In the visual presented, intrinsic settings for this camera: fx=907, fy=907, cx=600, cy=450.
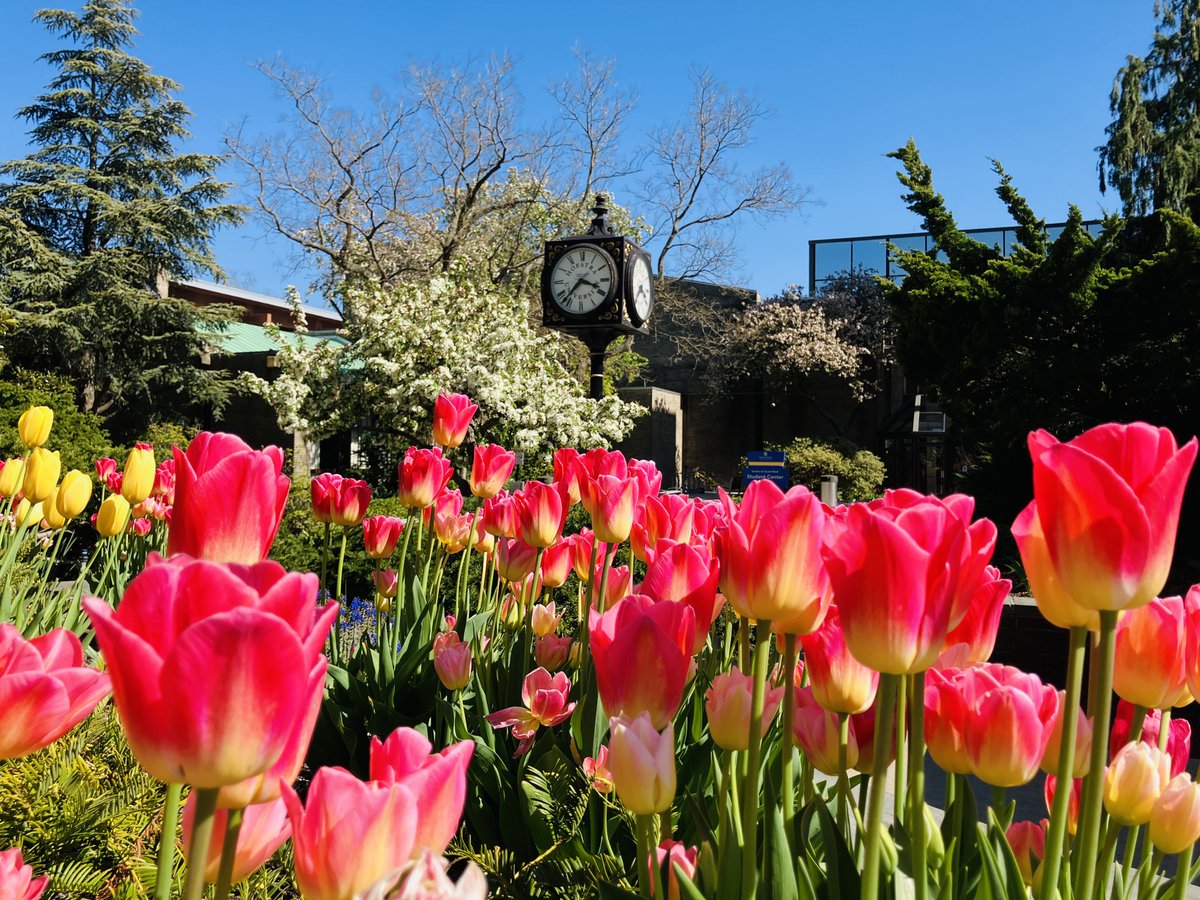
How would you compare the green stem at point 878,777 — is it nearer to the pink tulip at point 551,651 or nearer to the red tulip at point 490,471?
the pink tulip at point 551,651

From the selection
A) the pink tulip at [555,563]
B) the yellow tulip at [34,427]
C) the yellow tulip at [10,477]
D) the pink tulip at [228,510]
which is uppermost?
the yellow tulip at [34,427]

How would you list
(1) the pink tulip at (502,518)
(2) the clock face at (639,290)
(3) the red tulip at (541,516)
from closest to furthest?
1. (3) the red tulip at (541,516)
2. (1) the pink tulip at (502,518)
3. (2) the clock face at (639,290)

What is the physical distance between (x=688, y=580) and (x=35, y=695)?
2.23 ft

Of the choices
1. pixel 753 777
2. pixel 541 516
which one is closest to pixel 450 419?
pixel 541 516

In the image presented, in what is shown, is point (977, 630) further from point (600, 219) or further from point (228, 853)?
point (600, 219)

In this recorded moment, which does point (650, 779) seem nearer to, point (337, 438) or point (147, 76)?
point (337, 438)

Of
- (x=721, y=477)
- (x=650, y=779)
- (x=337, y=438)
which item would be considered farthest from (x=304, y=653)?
(x=721, y=477)

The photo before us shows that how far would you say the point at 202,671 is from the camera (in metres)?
0.43

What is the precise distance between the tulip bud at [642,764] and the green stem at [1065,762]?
31cm

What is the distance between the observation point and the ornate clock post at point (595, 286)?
8.13 metres

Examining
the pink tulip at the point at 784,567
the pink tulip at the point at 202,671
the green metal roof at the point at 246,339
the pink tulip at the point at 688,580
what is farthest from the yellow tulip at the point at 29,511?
the green metal roof at the point at 246,339

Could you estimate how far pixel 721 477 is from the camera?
76.5 feet

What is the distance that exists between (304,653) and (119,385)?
21621 mm

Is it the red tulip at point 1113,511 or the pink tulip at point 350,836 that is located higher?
the red tulip at point 1113,511
